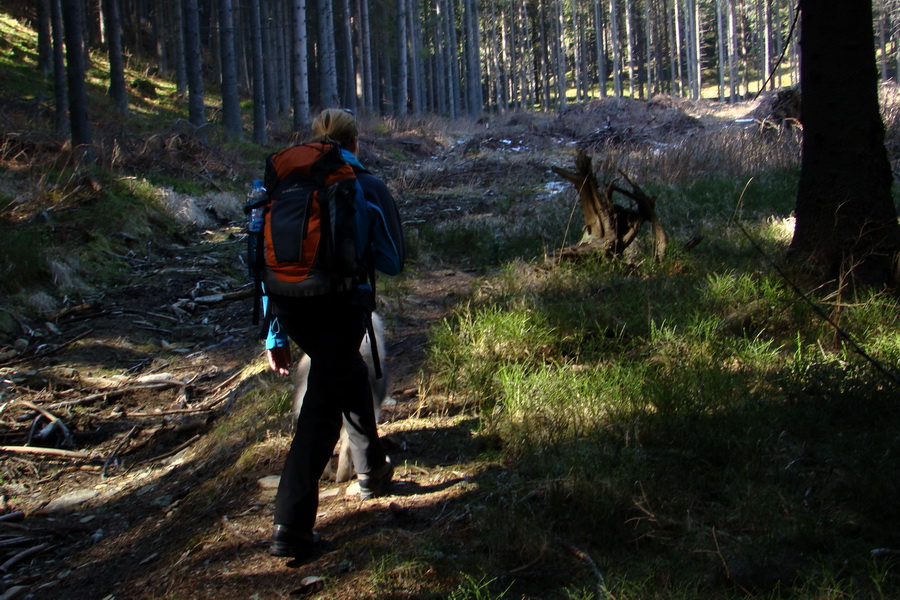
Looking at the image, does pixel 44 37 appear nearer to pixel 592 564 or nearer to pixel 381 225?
pixel 381 225

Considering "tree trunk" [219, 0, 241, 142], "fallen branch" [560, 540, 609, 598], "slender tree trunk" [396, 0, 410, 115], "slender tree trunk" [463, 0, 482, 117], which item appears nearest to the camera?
"fallen branch" [560, 540, 609, 598]

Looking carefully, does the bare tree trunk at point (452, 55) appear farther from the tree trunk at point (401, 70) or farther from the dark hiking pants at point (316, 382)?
the dark hiking pants at point (316, 382)

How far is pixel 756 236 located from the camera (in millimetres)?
7281

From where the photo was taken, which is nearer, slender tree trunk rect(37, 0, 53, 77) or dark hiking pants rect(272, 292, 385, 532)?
dark hiking pants rect(272, 292, 385, 532)

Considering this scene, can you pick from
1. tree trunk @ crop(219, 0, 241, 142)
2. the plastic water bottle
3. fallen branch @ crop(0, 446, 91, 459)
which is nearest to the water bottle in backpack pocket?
the plastic water bottle

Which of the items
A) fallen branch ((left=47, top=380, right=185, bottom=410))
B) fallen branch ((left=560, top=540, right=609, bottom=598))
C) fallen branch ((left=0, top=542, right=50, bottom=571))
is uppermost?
fallen branch ((left=47, top=380, right=185, bottom=410))

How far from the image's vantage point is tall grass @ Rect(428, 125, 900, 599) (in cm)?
288

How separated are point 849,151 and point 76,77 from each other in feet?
38.3

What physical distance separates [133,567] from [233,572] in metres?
0.73

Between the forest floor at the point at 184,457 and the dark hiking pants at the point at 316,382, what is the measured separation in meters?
0.30

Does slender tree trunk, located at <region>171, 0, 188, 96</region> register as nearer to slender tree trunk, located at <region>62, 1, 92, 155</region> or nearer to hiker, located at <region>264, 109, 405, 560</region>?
slender tree trunk, located at <region>62, 1, 92, 155</region>

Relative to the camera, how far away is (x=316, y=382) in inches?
127

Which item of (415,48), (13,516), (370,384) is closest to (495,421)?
(370,384)

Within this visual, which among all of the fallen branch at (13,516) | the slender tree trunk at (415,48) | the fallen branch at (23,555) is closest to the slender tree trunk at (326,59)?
the slender tree trunk at (415,48)
